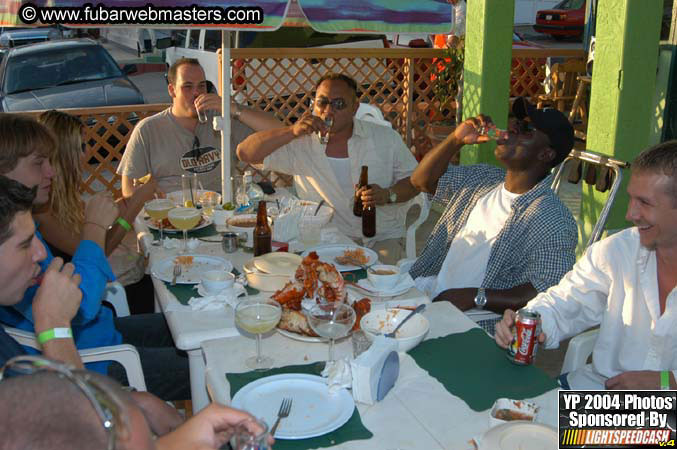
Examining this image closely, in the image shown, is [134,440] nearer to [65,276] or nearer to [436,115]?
[65,276]

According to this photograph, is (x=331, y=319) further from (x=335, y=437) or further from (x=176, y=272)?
(x=176, y=272)

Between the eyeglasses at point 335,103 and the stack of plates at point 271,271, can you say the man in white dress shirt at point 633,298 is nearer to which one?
the stack of plates at point 271,271

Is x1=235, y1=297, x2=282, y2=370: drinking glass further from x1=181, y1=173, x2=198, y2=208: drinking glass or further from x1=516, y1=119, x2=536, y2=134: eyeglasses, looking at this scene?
x1=181, y1=173, x2=198, y2=208: drinking glass

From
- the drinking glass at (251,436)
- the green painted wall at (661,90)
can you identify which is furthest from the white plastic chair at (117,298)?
the green painted wall at (661,90)

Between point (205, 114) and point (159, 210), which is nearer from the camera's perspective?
point (159, 210)

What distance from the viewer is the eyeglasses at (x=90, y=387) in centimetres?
109

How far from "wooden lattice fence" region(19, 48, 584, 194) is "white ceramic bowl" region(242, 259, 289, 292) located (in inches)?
180

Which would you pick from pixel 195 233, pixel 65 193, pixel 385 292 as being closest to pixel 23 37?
pixel 195 233

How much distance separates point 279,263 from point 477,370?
1.11m

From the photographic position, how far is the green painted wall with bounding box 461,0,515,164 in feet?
20.0

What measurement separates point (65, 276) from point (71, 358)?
294mm

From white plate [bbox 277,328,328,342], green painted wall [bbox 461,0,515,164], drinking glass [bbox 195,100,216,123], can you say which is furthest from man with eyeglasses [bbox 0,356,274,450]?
green painted wall [bbox 461,0,515,164]

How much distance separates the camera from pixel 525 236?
128 inches

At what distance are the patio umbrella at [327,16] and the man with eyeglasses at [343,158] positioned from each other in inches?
22.7
